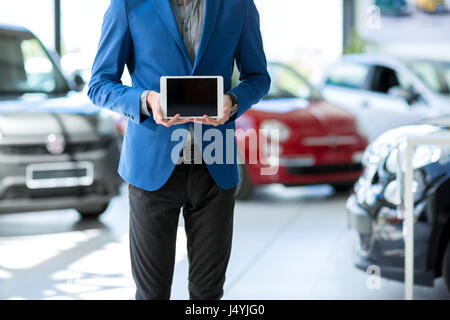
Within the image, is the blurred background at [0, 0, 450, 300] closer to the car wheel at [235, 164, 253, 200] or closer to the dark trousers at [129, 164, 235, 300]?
the car wheel at [235, 164, 253, 200]

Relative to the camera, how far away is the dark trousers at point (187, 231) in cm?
221

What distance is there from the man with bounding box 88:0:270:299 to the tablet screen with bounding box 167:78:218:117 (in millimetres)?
34

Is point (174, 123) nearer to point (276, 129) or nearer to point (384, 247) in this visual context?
point (384, 247)

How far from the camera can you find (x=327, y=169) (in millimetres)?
7012

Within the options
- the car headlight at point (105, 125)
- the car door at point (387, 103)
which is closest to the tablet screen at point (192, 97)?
the car headlight at point (105, 125)

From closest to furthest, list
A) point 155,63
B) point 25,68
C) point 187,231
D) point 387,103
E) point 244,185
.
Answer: point 155,63, point 187,231, point 25,68, point 244,185, point 387,103

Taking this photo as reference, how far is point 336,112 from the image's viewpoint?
728 centimetres

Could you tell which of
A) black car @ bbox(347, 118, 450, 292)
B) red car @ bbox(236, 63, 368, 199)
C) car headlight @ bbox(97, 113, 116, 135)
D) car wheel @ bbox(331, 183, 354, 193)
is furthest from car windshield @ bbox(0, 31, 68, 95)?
black car @ bbox(347, 118, 450, 292)

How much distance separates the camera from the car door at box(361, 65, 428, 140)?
7828mm

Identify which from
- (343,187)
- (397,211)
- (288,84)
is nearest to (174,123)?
(397,211)

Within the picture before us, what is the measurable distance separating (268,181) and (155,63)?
15.6 feet

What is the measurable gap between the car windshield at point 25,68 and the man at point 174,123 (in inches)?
149

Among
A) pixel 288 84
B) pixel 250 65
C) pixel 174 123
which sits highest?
pixel 250 65
